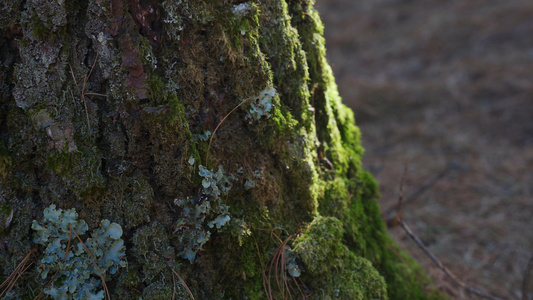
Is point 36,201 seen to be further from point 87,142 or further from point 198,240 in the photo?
point 198,240

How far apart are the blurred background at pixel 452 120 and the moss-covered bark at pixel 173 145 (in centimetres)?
97

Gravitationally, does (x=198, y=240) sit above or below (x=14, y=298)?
above

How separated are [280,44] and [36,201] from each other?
1080 millimetres

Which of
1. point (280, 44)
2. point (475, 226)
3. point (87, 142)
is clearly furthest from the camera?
point (475, 226)

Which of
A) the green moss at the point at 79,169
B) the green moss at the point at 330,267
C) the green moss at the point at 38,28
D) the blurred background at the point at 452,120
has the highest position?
the green moss at the point at 38,28

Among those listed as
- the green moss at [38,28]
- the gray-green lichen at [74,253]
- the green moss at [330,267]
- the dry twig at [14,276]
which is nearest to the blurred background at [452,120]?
the green moss at [330,267]

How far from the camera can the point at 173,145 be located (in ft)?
4.48

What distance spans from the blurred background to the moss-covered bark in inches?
38.0

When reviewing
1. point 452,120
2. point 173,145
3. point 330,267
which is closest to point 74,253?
point 173,145

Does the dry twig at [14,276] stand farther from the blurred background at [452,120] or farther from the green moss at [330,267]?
the blurred background at [452,120]

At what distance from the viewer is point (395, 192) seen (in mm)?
4164

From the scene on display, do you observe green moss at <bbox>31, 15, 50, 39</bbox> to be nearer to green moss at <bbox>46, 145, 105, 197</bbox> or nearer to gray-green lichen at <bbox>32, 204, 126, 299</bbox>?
green moss at <bbox>46, 145, 105, 197</bbox>

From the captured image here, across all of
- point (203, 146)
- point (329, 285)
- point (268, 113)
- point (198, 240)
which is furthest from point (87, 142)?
point (329, 285)

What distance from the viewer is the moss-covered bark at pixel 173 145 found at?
129 cm
